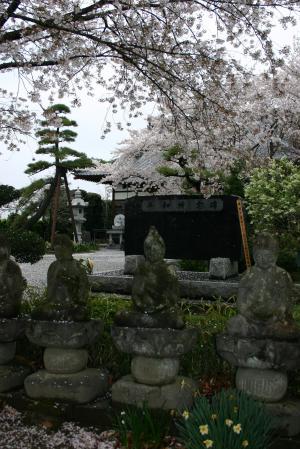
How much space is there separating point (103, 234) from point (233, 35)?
1141 inches

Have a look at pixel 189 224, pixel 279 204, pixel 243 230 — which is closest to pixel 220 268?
pixel 243 230

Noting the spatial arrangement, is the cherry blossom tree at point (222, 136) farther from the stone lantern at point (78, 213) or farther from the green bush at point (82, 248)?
the stone lantern at point (78, 213)

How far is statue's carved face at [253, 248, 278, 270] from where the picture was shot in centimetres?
262

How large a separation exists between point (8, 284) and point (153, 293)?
3.51 feet

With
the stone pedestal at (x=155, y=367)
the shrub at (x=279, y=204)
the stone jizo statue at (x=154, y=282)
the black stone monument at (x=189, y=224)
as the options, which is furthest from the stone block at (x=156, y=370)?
the shrub at (x=279, y=204)

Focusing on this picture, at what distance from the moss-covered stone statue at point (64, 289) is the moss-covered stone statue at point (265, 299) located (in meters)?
A: 1.03

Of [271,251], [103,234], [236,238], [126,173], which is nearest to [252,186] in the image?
[236,238]

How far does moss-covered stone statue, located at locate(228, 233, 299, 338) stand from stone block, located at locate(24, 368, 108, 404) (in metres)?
1.06

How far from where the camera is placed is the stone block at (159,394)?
2805 millimetres

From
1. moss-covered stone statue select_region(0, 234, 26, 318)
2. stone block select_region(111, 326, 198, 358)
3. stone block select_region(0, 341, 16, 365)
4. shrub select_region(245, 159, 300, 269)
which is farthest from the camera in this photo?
shrub select_region(245, 159, 300, 269)

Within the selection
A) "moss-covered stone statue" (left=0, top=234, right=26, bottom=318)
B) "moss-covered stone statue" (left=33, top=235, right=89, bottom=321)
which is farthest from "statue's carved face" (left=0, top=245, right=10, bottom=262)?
"moss-covered stone statue" (left=33, top=235, right=89, bottom=321)

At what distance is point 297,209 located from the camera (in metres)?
11.5

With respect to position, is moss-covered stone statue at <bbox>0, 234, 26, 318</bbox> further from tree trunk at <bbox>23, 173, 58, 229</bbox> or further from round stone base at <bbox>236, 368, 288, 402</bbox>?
tree trunk at <bbox>23, 173, 58, 229</bbox>

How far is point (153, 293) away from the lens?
9.22ft
